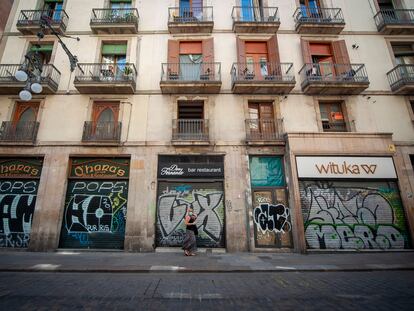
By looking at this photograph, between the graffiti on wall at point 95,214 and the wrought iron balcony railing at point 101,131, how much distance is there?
2045 millimetres

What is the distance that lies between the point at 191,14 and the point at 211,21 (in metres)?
1.69

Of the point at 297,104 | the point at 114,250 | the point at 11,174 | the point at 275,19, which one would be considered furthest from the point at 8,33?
the point at 297,104

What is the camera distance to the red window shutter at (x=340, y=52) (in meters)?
11.4

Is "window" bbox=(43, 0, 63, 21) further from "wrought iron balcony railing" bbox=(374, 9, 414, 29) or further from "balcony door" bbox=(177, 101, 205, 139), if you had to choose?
"wrought iron balcony railing" bbox=(374, 9, 414, 29)

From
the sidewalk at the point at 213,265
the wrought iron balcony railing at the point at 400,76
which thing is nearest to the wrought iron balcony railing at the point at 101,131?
the sidewalk at the point at 213,265

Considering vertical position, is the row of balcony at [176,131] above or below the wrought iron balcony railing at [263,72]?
below

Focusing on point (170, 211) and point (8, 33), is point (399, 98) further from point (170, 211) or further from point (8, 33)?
point (8, 33)

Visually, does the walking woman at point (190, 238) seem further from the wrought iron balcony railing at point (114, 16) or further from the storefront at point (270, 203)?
the wrought iron balcony railing at point (114, 16)

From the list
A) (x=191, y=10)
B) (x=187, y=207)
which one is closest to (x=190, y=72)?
(x=191, y=10)

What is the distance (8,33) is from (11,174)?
8.16 metres

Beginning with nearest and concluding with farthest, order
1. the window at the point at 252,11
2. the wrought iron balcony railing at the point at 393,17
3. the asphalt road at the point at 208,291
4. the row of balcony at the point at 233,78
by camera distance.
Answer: the asphalt road at the point at 208,291 → the row of balcony at the point at 233,78 → the wrought iron balcony railing at the point at 393,17 → the window at the point at 252,11

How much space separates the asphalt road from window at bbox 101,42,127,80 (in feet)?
32.0

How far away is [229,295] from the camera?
4.21 m

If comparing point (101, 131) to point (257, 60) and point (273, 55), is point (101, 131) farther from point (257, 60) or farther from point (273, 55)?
point (273, 55)
